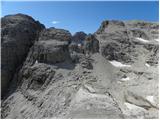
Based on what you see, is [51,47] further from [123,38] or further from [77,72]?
[123,38]

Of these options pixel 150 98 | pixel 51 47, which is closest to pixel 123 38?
pixel 51 47

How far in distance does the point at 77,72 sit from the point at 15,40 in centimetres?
910

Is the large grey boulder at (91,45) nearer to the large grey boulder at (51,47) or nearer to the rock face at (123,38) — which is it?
the rock face at (123,38)

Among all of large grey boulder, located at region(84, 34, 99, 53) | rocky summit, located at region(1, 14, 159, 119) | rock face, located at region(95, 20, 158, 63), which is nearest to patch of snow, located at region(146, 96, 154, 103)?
rocky summit, located at region(1, 14, 159, 119)

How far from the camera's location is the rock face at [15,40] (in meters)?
25.4

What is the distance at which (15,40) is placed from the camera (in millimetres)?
27000

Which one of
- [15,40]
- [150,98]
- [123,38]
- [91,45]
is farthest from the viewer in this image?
[123,38]

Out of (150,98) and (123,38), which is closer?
(150,98)

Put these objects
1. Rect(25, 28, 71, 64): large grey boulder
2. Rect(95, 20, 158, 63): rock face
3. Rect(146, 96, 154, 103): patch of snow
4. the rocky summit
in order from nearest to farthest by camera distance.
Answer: the rocky summit → Rect(146, 96, 154, 103): patch of snow → Rect(25, 28, 71, 64): large grey boulder → Rect(95, 20, 158, 63): rock face

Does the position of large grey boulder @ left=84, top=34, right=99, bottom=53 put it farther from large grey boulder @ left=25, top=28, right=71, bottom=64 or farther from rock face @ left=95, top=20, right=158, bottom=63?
large grey boulder @ left=25, top=28, right=71, bottom=64

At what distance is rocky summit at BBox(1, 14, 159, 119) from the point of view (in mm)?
16922

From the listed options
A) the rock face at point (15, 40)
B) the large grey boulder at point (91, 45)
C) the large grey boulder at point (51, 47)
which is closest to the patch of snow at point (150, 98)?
the large grey boulder at point (51, 47)

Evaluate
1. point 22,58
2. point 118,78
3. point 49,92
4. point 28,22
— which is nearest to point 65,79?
point 49,92

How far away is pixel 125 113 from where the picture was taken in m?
16.0
